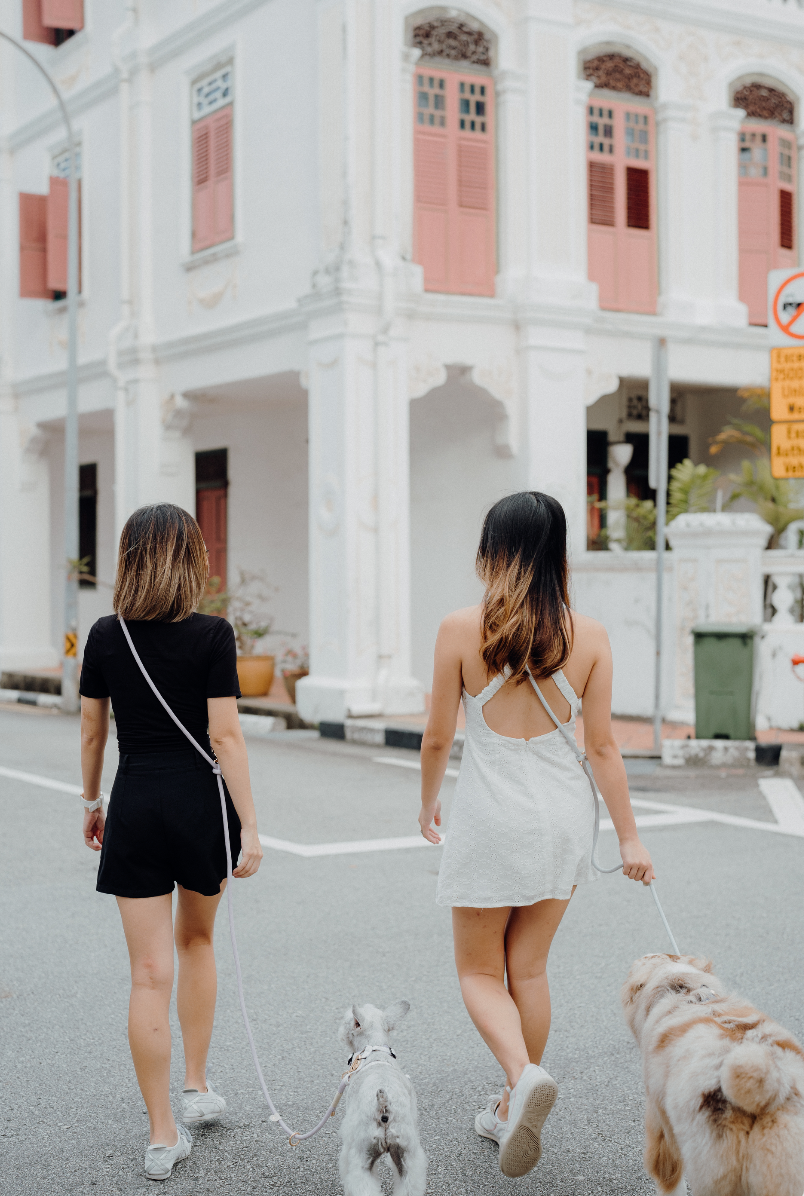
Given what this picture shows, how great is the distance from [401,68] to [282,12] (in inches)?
64.5

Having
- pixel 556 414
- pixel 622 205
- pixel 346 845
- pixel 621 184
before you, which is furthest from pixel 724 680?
pixel 621 184

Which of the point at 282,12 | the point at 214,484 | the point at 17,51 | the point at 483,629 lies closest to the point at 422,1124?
the point at 483,629

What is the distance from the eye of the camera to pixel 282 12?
14.2 metres

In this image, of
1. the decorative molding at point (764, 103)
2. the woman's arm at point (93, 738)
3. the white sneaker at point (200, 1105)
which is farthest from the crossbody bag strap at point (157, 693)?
the decorative molding at point (764, 103)

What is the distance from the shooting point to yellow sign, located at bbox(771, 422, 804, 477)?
10141 mm

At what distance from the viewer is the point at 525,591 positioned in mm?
3129

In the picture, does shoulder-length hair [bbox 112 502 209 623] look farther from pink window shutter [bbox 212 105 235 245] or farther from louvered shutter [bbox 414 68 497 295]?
pink window shutter [bbox 212 105 235 245]

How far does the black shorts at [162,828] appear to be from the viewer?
3.34 meters

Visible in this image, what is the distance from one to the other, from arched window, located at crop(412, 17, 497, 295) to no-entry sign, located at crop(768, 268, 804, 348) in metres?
4.67

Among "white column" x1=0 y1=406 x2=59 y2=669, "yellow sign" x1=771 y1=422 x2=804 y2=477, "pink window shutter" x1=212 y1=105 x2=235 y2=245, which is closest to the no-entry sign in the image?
"yellow sign" x1=771 y1=422 x2=804 y2=477

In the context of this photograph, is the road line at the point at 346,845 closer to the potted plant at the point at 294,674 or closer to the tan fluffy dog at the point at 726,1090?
the tan fluffy dog at the point at 726,1090

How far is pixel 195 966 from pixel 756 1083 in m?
1.65

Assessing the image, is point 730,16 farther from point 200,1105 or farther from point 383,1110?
point 383,1110

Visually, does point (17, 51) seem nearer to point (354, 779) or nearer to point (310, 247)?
point (310, 247)
